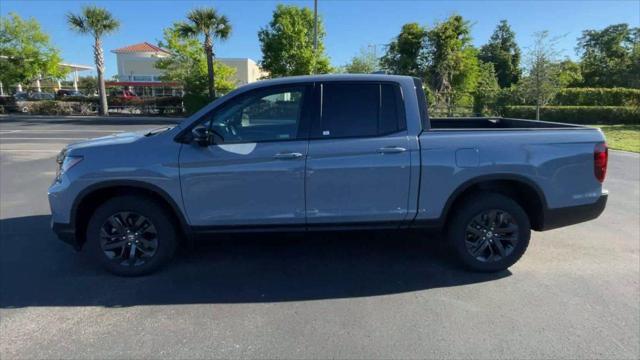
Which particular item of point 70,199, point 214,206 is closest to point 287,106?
point 214,206

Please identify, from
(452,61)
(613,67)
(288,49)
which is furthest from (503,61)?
(288,49)

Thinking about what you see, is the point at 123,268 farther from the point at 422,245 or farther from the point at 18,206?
the point at 18,206

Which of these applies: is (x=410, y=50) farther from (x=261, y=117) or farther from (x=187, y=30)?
(x=261, y=117)

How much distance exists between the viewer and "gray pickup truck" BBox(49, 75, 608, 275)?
3760 mm

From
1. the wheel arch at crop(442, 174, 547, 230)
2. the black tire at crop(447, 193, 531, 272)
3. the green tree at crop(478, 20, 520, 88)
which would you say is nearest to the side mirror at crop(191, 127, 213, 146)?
the wheel arch at crop(442, 174, 547, 230)

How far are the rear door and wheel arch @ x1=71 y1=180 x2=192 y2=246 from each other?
1244 millimetres

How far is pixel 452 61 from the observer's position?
1096 inches

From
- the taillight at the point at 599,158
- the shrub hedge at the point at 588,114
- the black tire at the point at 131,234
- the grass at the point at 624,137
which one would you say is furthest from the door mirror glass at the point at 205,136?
the shrub hedge at the point at 588,114

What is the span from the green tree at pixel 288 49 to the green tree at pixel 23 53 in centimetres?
1869

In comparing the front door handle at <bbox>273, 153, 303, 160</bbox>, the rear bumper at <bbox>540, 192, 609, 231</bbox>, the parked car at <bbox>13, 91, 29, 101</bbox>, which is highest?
the parked car at <bbox>13, 91, 29, 101</bbox>

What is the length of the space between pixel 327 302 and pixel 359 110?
174cm

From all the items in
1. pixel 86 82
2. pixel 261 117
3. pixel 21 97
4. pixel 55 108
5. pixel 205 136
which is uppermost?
pixel 86 82

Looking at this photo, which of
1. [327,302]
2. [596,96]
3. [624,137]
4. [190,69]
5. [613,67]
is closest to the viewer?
[327,302]

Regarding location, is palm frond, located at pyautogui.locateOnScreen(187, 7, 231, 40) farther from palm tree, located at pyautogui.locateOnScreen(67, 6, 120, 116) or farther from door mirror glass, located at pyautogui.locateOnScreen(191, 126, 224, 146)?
door mirror glass, located at pyautogui.locateOnScreen(191, 126, 224, 146)
